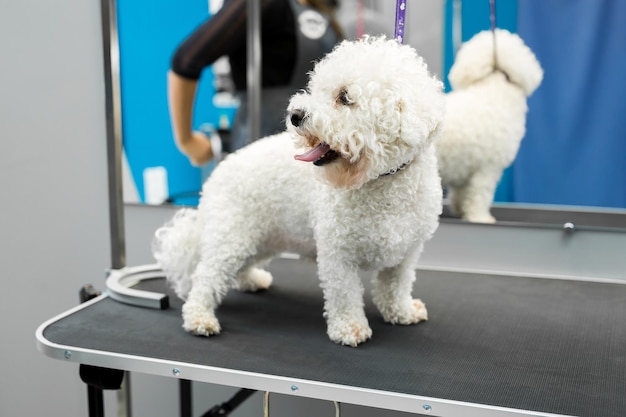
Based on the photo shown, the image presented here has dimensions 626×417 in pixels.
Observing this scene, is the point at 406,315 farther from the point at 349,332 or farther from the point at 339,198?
the point at 339,198

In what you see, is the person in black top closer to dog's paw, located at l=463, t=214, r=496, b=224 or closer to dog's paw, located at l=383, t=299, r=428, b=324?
dog's paw, located at l=463, t=214, r=496, b=224

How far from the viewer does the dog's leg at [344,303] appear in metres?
1.04

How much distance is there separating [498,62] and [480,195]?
13.3 inches

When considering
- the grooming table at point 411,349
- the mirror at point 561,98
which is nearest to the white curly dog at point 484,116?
the mirror at point 561,98

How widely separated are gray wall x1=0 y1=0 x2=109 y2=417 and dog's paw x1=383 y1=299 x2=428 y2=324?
41.0 inches

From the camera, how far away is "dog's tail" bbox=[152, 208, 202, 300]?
123cm

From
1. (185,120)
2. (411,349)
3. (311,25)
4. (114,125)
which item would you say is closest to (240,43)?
(311,25)

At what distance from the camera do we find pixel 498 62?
1.55 metres

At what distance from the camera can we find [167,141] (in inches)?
89.5

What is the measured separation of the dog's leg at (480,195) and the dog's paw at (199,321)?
0.79 m

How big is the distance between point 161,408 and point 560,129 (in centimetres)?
149

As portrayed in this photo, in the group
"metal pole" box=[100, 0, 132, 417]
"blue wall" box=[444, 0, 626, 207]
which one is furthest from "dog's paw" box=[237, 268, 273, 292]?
"blue wall" box=[444, 0, 626, 207]

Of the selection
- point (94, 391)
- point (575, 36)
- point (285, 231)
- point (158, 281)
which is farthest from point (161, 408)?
point (575, 36)

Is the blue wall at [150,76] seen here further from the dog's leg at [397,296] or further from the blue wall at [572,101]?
the dog's leg at [397,296]
